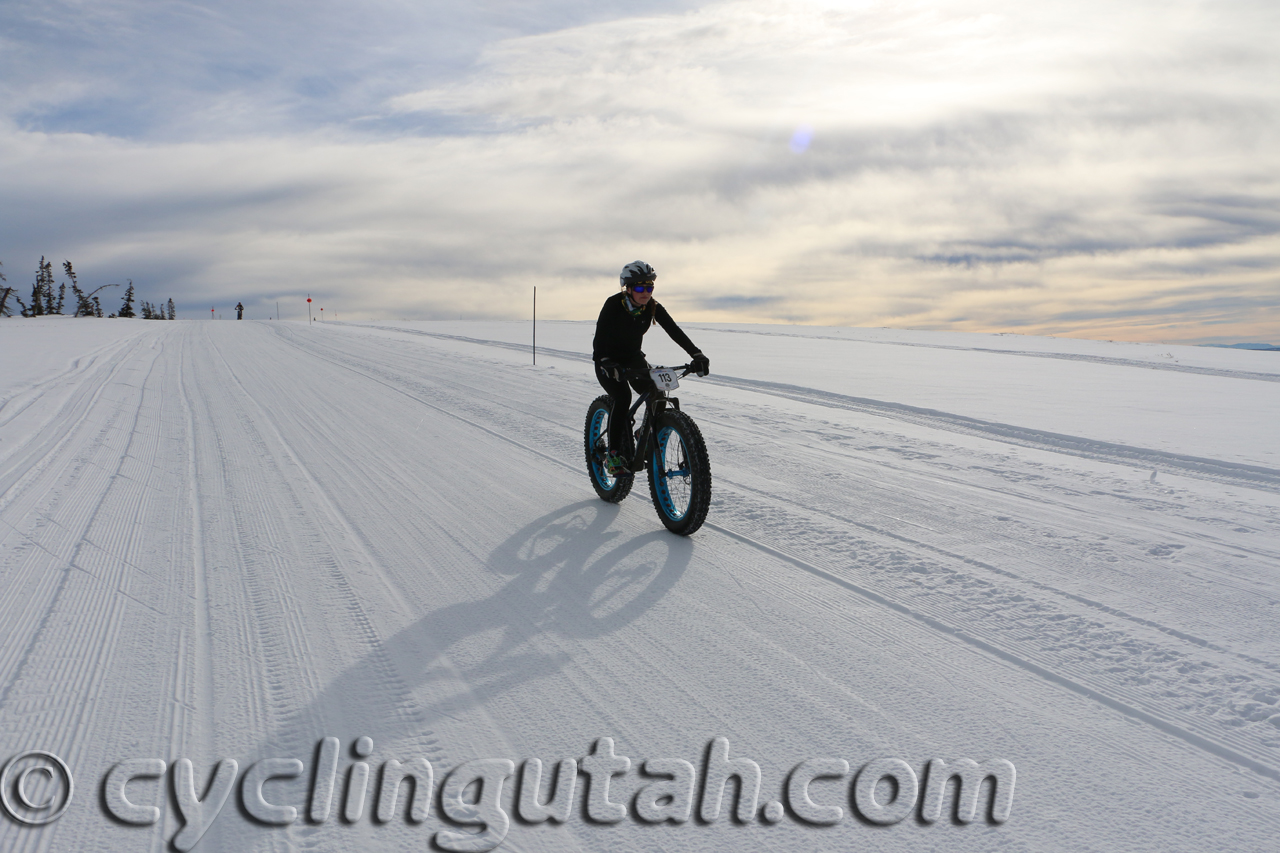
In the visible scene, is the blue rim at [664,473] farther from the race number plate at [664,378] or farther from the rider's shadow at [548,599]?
the race number plate at [664,378]

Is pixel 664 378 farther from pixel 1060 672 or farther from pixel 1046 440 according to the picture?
pixel 1046 440

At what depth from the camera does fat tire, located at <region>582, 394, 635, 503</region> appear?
21.1 ft

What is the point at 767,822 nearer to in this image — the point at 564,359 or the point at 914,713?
the point at 914,713

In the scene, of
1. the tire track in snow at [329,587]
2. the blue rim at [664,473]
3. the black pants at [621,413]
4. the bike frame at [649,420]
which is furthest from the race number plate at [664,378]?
the tire track in snow at [329,587]

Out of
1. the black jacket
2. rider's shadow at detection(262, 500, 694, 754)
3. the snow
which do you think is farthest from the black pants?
rider's shadow at detection(262, 500, 694, 754)

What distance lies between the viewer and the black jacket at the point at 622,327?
20.7 feet

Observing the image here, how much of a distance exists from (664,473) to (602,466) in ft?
3.27

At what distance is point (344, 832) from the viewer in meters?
2.41

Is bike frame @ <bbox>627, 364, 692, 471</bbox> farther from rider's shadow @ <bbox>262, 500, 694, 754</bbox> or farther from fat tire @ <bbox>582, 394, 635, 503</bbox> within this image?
rider's shadow @ <bbox>262, 500, 694, 754</bbox>

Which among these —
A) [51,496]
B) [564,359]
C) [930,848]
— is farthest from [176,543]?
[564,359]

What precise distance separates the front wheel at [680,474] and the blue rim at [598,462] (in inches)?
31.3

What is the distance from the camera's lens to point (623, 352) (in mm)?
6379

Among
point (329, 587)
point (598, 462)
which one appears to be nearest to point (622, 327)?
point (598, 462)

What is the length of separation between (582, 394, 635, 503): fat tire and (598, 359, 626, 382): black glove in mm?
261
